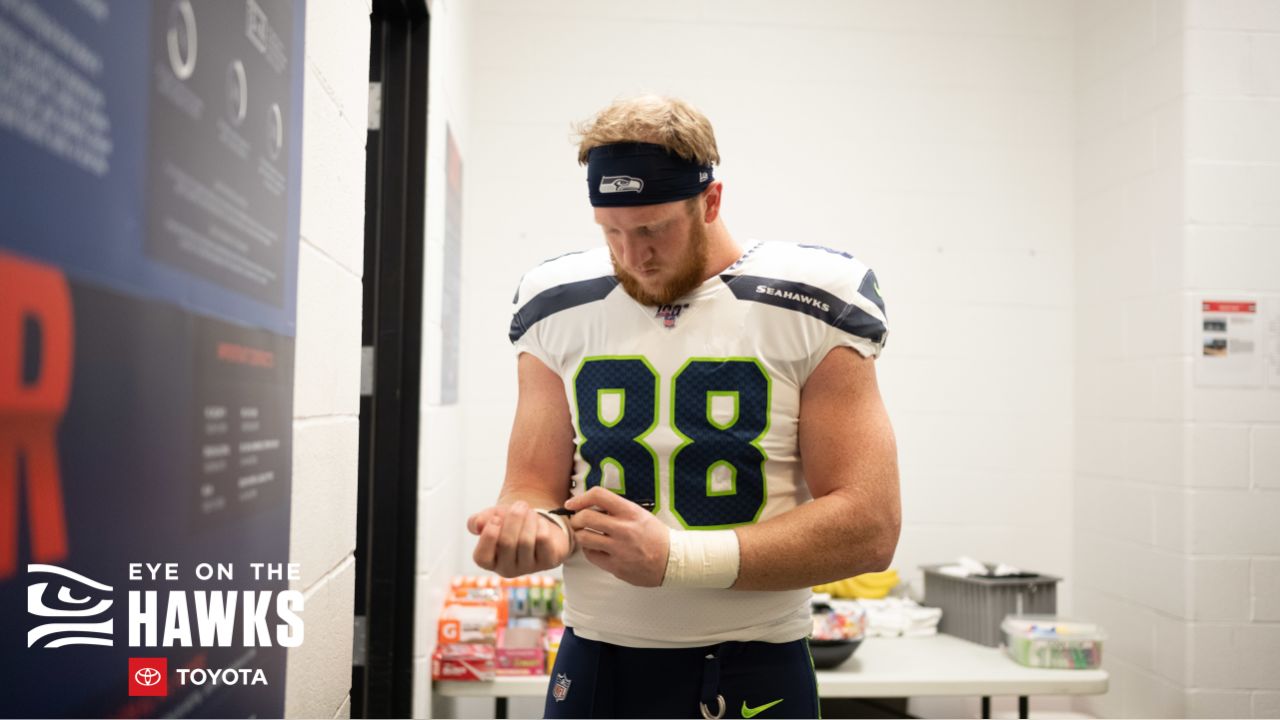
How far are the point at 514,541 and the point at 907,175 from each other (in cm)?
306

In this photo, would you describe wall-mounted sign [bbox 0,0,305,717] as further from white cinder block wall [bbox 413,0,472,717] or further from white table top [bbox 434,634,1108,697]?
white table top [bbox 434,634,1108,697]

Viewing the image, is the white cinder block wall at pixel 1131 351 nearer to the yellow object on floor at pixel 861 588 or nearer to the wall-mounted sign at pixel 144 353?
the yellow object on floor at pixel 861 588

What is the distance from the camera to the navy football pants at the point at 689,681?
136 cm

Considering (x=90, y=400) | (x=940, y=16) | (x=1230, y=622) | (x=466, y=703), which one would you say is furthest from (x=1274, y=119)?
(x=90, y=400)

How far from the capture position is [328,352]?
51.1 inches

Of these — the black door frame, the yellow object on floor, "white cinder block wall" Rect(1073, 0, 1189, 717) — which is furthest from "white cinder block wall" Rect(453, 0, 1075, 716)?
the black door frame

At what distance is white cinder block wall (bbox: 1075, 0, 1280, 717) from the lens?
3.08 m

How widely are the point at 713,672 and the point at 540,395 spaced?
534 mm

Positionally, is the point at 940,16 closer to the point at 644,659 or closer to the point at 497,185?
the point at 497,185

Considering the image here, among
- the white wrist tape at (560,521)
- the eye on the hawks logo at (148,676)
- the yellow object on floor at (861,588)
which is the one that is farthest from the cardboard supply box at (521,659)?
the eye on the hawks logo at (148,676)

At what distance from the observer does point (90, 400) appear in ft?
2.08

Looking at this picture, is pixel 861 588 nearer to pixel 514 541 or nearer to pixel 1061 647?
pixel 1061 647

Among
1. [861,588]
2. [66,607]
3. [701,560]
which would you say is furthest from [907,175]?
[66,607]

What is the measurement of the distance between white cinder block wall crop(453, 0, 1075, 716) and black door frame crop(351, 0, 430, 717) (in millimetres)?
1270
